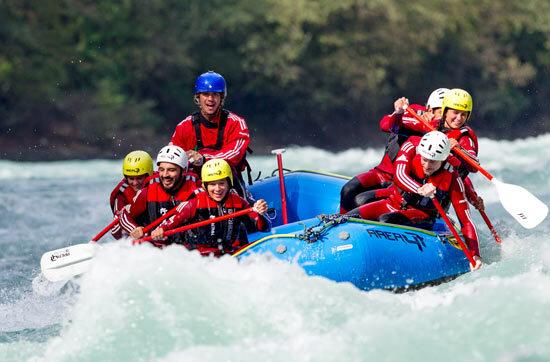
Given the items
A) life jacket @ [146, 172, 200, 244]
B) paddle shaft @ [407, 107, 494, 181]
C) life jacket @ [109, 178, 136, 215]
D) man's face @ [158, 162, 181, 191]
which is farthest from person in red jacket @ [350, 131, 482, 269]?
life jacket @ [109, 178, 136, 215]

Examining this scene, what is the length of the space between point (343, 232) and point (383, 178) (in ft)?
4.59

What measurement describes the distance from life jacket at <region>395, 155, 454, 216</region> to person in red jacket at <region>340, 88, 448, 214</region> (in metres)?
0.60

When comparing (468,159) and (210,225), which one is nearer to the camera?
(210,225)

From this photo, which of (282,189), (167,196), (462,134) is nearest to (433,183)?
(462,134)

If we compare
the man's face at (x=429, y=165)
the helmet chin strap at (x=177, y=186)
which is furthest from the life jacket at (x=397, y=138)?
the helmet chin strap at (x=177, y=186)

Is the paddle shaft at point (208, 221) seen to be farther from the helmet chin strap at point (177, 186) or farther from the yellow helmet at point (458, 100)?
the yellow helmet at point (458, 100)

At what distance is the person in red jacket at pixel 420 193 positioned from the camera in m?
8.00

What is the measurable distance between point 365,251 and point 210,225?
4.14 ft

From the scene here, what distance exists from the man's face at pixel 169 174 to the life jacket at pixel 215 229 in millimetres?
251

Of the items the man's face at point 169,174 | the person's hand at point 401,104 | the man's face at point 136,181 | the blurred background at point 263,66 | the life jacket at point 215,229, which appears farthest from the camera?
the blurred background at point 263,66

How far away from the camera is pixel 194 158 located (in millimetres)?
8562

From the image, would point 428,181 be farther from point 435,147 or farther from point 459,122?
point 459,122

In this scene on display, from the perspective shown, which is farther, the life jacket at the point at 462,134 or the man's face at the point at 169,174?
the life jacket at the point at 462,134

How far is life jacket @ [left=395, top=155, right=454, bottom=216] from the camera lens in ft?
26.5
